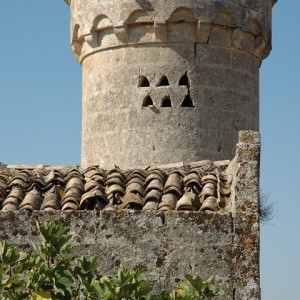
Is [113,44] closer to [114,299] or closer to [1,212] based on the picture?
[1,212]

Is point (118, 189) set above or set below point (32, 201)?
above

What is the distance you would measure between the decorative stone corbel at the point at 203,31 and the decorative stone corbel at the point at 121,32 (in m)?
1.13

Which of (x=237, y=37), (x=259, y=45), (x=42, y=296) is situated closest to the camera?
(x=42, y=296)

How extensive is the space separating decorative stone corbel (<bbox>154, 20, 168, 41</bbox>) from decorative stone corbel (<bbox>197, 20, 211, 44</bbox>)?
0.50m

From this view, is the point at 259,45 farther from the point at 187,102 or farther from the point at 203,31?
the point at 187,102

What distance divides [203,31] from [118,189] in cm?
531

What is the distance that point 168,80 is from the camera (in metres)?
16.6

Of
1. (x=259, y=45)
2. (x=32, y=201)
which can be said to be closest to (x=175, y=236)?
(x=32, y=201)

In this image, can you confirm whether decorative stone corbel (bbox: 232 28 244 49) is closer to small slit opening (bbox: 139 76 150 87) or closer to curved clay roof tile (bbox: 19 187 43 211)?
small slit opening (bbox: 139 76 150 87)

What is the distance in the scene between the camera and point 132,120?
16578mm

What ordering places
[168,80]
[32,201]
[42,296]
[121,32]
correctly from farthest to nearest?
[121,32] → [168,80] → [32,201] → [42,296]

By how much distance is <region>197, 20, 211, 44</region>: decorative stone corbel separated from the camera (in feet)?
54.0

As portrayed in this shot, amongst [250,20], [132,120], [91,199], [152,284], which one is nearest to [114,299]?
[152,284]

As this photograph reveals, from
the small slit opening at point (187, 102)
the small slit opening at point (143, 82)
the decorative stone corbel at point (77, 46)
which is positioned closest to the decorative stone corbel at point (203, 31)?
the small slit opening at point (187, 102)
